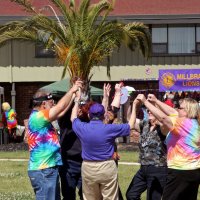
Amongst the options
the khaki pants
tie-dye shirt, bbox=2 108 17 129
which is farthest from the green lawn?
tie-dye shirt, bbox=2 108 17 129

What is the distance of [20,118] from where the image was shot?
98.2 feet

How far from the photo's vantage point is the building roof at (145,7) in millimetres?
29438

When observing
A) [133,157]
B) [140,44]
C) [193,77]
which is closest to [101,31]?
[140,44]

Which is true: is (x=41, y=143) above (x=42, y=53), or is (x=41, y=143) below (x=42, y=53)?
below

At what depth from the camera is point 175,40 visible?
96.8 ft

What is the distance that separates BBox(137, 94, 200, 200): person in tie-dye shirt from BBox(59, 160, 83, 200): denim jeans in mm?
1626

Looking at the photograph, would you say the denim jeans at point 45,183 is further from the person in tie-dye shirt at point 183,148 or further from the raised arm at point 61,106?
the person in tie-dye shirt at point 183,148

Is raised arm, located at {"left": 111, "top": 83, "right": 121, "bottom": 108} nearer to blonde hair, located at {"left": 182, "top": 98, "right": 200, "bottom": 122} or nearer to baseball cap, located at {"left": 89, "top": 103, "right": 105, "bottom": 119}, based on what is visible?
baseball cap, located at {"left": 89, "top": 103, "right": 105, "bottom": 119}

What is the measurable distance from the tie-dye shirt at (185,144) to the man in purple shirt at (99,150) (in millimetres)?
639

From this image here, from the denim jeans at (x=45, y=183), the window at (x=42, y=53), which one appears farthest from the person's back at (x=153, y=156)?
the window at (x=42, y=53)

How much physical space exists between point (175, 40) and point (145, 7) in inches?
92.0

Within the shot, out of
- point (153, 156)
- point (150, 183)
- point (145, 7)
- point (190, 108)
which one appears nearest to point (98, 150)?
point (190, 108)

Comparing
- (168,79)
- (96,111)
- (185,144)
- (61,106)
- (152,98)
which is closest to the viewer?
(61,106)

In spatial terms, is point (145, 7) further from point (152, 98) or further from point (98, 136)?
point (152, 98)
